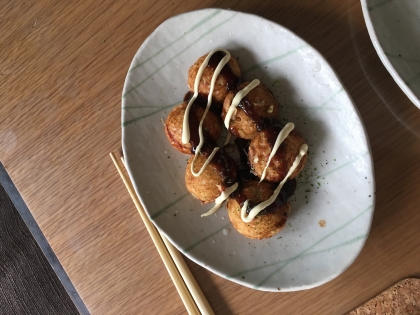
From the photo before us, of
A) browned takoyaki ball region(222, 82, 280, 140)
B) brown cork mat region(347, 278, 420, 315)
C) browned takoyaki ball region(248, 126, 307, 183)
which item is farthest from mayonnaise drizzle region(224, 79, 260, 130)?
brown cork mat region(347, 278, 420, 315)

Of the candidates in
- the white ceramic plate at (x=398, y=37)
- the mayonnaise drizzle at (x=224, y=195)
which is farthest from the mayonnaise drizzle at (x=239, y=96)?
the white ceramic plate at (x=398, y=37)

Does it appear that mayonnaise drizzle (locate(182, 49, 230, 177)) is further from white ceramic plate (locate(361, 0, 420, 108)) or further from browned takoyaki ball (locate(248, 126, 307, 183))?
white ceramic plate (locate(361, 0, 420, 108))

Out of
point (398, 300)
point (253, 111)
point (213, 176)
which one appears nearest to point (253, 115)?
point (253, 111)

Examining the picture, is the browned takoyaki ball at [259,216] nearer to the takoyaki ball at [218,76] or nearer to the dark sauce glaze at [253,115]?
the dark sauce glaze at [253,115]

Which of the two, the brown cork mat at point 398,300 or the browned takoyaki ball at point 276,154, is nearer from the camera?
the browned takoyaki ball at point 276,154

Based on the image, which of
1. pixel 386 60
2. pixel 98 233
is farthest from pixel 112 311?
pixel 386 60

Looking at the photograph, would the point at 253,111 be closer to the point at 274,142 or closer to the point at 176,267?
the point at 274,142
